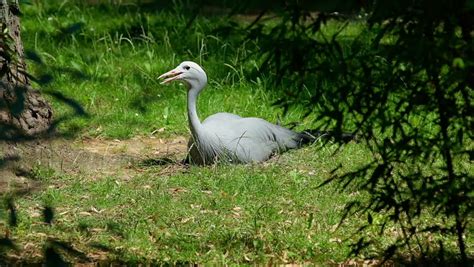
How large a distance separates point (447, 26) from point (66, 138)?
4059mm

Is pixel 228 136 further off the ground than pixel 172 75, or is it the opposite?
pixel 172 75

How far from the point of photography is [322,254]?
5.51 meters

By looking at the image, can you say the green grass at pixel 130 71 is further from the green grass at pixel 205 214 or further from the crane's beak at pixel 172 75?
the green grass at pixel 205 214

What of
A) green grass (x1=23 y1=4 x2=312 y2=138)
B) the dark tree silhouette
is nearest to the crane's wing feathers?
green grass (x1=23 y1=4 x2=312 y2=138)

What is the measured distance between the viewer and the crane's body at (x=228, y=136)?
23.8ft

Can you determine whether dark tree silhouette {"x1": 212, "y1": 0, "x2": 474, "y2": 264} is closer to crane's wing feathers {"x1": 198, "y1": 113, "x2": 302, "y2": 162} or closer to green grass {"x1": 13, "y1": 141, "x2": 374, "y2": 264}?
green grass {"x1": 13, "y1": 141, "x2": 374, "y2": 264}

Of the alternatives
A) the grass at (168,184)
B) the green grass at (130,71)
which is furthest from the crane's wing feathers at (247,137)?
the green grass at (130,71)

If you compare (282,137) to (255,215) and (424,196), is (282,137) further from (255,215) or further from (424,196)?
(424,196)

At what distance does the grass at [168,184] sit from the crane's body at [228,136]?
0.46 feet

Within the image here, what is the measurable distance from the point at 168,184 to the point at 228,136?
766 mm

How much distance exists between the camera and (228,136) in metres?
7.34

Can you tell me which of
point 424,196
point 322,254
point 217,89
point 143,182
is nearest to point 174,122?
point 217,89

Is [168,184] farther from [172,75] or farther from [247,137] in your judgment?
[172,75]

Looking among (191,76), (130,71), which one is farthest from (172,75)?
(130,71)
